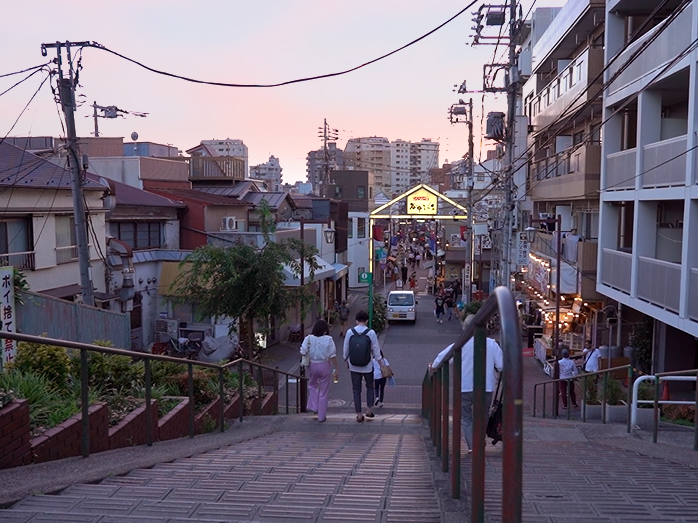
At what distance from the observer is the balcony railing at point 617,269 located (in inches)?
637

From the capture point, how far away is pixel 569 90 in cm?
2141

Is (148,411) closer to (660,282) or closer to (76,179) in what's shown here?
(76,179)

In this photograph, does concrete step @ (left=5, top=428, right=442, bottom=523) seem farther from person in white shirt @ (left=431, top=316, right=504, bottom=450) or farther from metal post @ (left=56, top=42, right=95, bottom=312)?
metal post @ (left=56, top=42, right=95, bottom=312)

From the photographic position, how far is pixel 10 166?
1822 cm

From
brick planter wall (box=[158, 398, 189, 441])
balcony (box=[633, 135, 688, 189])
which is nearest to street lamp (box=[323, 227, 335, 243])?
balcony (box=[633, 135, 688, 189])

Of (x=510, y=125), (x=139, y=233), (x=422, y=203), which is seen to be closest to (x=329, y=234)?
(x=422, y=203)

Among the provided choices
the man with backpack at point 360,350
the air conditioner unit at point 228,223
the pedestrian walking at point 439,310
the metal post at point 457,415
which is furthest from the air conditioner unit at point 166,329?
the metal post at point 457,415

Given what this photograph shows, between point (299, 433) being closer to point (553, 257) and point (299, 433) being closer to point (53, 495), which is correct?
point (53, 495)

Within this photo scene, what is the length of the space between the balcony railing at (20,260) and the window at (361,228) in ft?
110

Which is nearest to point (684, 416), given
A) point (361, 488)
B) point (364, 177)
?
point (361, 488)

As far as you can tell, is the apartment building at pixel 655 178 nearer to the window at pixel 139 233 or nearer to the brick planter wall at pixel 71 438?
the brick planter wall at pixel 71 438

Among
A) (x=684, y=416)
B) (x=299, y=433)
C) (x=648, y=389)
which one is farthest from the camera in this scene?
(x=648, y=389)

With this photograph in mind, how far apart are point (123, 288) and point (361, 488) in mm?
18705

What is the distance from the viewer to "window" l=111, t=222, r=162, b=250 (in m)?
24.8
